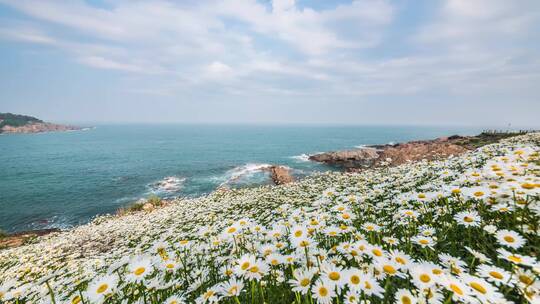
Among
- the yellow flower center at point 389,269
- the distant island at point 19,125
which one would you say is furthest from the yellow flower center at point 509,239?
the distant island at point 19,125

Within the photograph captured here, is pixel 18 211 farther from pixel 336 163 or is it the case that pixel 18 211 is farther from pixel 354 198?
pixel 336 163

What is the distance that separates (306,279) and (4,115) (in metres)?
303

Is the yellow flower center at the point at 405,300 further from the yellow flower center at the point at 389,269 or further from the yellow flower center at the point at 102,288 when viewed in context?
the yellow flower center at the point at 102,288

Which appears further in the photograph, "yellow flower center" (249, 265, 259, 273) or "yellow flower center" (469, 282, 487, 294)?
"yellow flower center" (249, 265, 259, 273)

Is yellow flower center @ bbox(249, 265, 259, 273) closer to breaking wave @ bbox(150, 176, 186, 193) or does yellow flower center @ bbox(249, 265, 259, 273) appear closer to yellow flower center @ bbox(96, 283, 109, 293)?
yellow flower center @ bbox(96, 283, 109, 293)

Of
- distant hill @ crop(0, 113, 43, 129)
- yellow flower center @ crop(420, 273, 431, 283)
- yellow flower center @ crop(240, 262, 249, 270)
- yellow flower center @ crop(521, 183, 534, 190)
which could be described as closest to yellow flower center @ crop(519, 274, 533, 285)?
yellow flower center @ crop(420, 273, 431, 283)

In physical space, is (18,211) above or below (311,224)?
below

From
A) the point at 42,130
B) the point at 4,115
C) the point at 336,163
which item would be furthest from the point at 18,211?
the point at 4,115

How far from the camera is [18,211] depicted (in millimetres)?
29438

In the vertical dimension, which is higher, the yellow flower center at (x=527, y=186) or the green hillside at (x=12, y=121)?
the green hillside at (x=12, y=121)

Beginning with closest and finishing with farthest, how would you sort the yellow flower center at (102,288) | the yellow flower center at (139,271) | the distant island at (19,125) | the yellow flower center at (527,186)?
the yellow flower center at (102,288) → the yellow flower center at (139,271) → the yellow flower center at (527,186) → the distant island at (19,125)

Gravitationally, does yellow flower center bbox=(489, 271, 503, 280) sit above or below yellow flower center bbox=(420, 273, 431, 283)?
below

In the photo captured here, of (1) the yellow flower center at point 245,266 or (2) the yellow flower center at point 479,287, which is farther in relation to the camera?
(1) the yellow flower center at point 245,266

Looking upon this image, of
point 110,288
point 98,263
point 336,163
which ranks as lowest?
point 336,163
